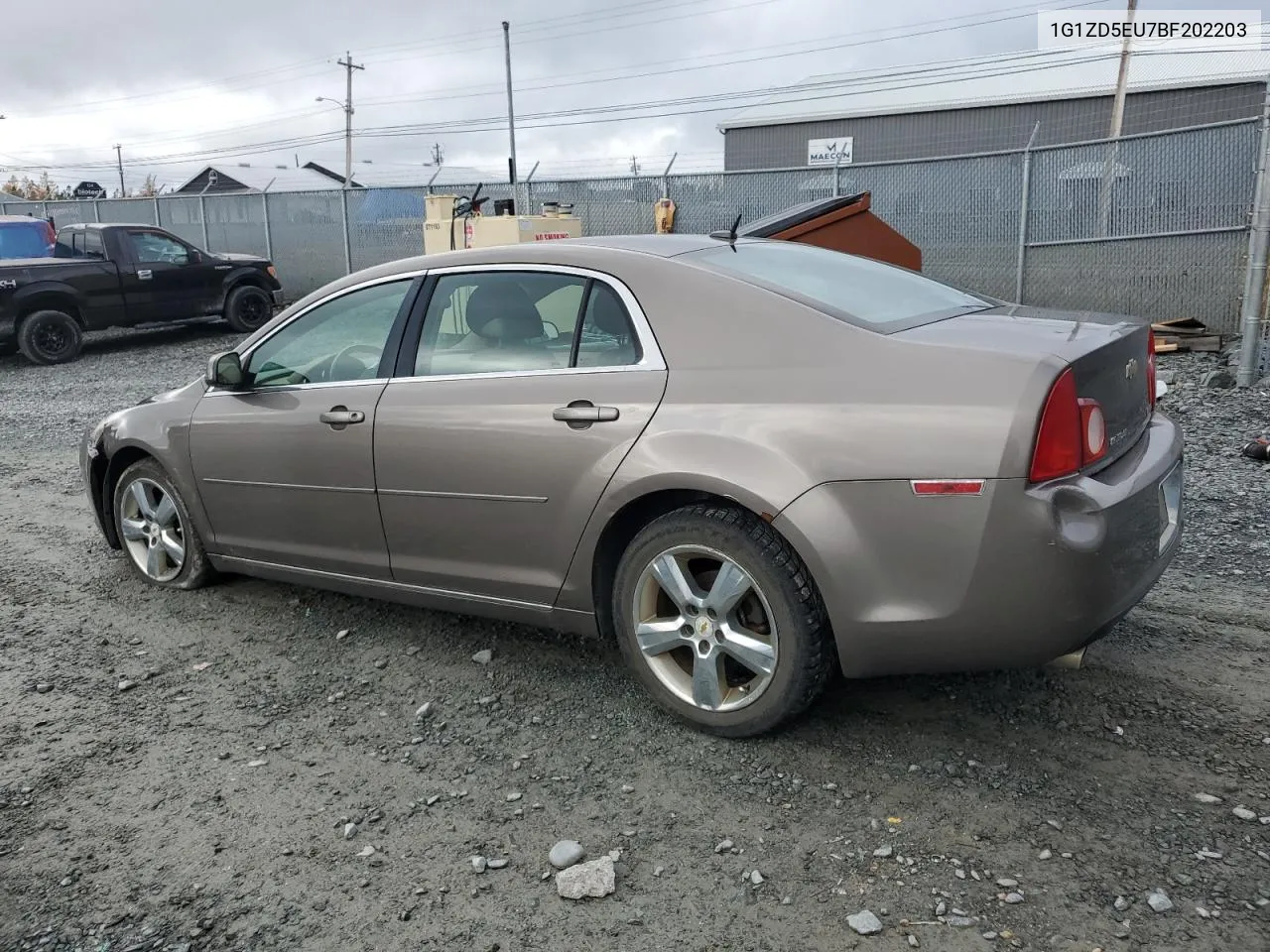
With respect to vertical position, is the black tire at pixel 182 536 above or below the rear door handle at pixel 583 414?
below

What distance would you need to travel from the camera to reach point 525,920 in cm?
250

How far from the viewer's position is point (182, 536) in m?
4.84

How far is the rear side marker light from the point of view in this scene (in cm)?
271

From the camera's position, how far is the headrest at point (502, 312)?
364 centimetres

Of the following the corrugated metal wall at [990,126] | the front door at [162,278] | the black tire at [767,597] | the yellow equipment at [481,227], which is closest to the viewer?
the black tire at [767,597]

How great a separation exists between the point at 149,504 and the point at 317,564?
4.11ft

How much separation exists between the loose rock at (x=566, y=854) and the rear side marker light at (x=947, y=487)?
4.21 ft

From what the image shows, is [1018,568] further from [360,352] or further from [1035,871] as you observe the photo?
[360,352]

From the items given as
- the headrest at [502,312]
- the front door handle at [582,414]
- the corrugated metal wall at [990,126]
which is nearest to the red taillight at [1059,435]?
the front door handle at [582,414]

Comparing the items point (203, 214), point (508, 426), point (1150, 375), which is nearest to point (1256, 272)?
point (1150, 375)

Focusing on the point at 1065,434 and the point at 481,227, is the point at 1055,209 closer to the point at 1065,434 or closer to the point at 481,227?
the point at 481,227

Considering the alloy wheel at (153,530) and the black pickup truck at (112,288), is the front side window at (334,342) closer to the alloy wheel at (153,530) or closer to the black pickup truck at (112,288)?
the alloy wheel at (153,530)

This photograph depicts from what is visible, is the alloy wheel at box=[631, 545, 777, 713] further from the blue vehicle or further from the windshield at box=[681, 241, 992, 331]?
the blue vehicle

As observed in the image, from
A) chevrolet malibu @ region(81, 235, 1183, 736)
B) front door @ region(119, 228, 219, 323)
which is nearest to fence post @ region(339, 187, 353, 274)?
front door @ region(119, 228, 219, 323)
